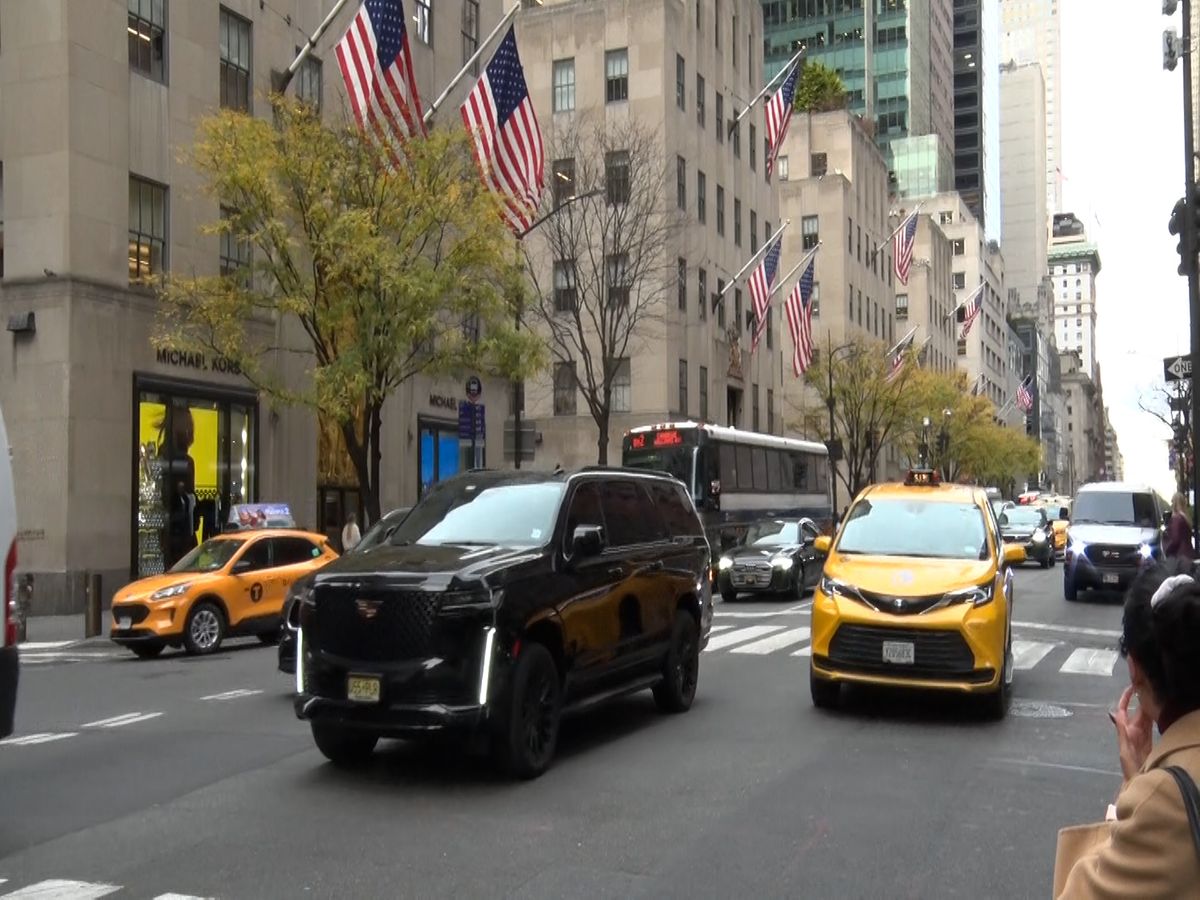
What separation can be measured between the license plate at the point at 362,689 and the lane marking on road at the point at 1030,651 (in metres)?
9.29

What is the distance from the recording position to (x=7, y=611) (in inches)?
282

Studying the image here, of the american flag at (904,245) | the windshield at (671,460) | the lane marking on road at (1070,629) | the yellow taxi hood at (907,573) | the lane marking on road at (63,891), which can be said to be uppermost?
the american flag at (904,245)

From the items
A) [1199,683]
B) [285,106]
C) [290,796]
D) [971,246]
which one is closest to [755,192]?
[285,106]

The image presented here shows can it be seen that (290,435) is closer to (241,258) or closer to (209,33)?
(241,258)

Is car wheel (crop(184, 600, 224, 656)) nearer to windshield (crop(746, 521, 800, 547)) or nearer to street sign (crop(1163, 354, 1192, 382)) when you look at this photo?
windshield (crop(746, 521, 800, 547))

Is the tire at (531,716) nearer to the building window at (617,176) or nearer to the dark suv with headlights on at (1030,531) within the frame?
the building window at (617,176)

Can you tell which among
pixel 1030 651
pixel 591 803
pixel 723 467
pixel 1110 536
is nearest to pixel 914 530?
pixel 591 803

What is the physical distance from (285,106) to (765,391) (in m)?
38.1

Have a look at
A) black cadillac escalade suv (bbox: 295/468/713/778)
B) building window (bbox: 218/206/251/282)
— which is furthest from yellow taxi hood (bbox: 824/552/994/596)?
building window (bbox: 218/206/251/282)

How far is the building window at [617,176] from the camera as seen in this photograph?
111 feet

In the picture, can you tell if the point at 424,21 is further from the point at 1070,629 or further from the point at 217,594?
the point at 1070,629

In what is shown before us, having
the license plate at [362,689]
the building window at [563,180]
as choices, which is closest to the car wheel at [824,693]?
the license plate at [362,689]

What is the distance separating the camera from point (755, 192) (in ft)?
186

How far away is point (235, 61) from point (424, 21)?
8502 mm
